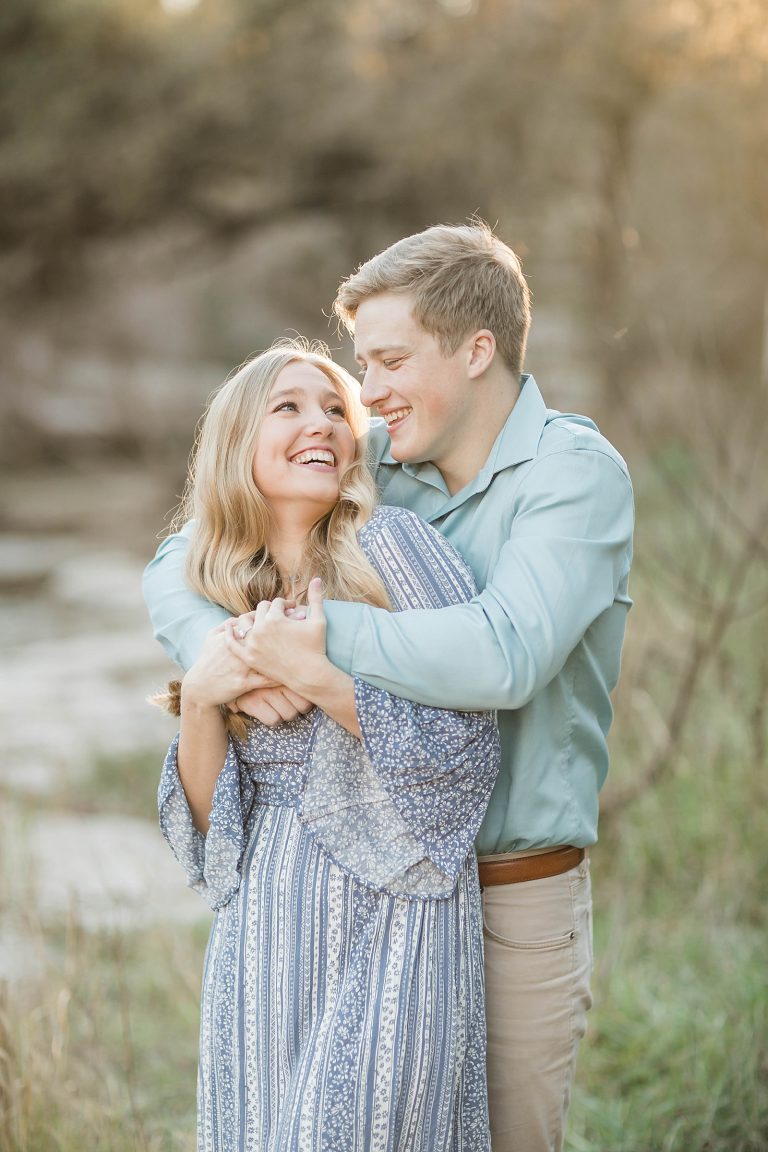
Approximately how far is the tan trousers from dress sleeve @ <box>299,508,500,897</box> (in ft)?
0.98

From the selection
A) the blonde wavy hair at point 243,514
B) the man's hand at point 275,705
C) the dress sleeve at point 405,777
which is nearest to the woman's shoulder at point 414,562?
the dress sleeve at point 405,777

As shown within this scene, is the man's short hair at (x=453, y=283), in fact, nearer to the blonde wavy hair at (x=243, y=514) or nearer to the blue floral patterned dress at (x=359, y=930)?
the blonde wavy hair at (x=243, y=514)

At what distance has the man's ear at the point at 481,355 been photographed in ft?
7.11

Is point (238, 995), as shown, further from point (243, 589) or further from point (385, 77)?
point (385, 77)

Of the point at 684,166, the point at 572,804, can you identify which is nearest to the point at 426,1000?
the point at 572,804

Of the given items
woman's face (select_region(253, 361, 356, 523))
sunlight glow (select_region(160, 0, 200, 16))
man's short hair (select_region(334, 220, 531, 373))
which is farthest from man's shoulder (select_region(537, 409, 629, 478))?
sunlight glow (select_region(160, 0, 200, 16))

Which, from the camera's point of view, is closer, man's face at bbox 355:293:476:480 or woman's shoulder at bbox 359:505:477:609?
woman's shoulder at bbox 359:505:477:609

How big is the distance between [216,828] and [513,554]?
2.06 feet

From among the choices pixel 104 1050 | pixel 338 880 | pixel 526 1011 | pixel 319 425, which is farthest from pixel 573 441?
pixel 104 1050

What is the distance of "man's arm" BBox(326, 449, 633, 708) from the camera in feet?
5.87

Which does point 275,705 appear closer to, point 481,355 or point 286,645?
point 286,645

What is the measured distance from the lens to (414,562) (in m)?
1.93

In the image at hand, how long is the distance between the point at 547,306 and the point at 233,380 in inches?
312

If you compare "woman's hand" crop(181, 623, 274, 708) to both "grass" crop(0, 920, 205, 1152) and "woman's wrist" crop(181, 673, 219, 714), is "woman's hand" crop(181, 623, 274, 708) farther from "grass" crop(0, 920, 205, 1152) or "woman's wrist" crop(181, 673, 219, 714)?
"grass" crop(0, 920, 205, 1152)
